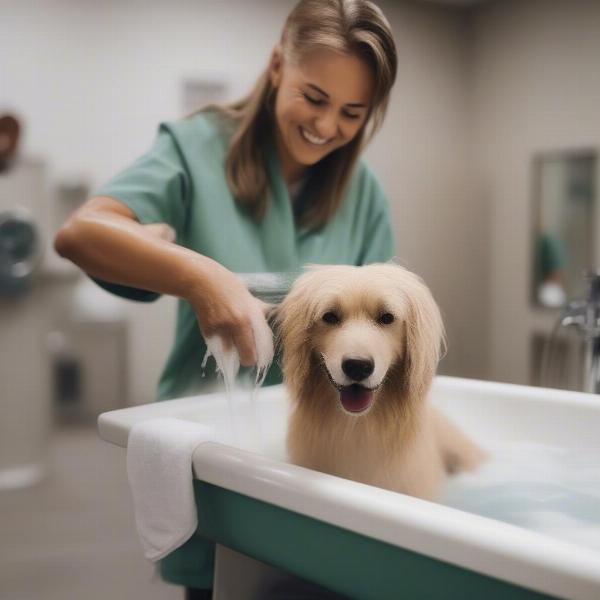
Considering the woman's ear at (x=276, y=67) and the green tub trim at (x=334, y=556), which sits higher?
the woman's ear at (x=276, y=67)

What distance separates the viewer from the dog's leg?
46.8 inches

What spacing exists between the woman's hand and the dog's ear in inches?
7.7

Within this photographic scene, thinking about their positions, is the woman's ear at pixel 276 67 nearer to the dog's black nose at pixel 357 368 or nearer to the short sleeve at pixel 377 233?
the short sleeve at pixel 377 233

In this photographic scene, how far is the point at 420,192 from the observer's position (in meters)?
2.37

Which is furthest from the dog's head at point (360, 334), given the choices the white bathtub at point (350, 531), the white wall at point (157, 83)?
the white wall at point (157, 83)

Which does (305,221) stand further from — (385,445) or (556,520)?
(556,520)

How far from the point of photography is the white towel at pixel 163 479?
98 centimetres

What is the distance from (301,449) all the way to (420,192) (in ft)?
4.90

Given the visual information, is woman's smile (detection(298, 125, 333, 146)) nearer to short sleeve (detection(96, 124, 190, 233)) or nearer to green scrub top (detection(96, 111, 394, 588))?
green scrub top (detection(96, 111, 394, 588))

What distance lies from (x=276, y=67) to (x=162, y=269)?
1.41ft

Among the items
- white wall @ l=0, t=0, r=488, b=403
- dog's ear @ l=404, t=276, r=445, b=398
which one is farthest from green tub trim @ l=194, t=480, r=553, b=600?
white wall @ l=0, t=0, r=488, b=403

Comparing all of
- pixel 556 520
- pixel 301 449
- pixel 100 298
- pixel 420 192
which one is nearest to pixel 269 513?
pixel 301 449

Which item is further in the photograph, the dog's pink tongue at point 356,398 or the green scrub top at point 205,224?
the green scrub top at point 205,224

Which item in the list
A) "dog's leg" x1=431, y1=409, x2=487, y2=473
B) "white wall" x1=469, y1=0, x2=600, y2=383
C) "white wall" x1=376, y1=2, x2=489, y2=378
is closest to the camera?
"dog's leg" x1=431, y1=409, x2=487, y2=473
